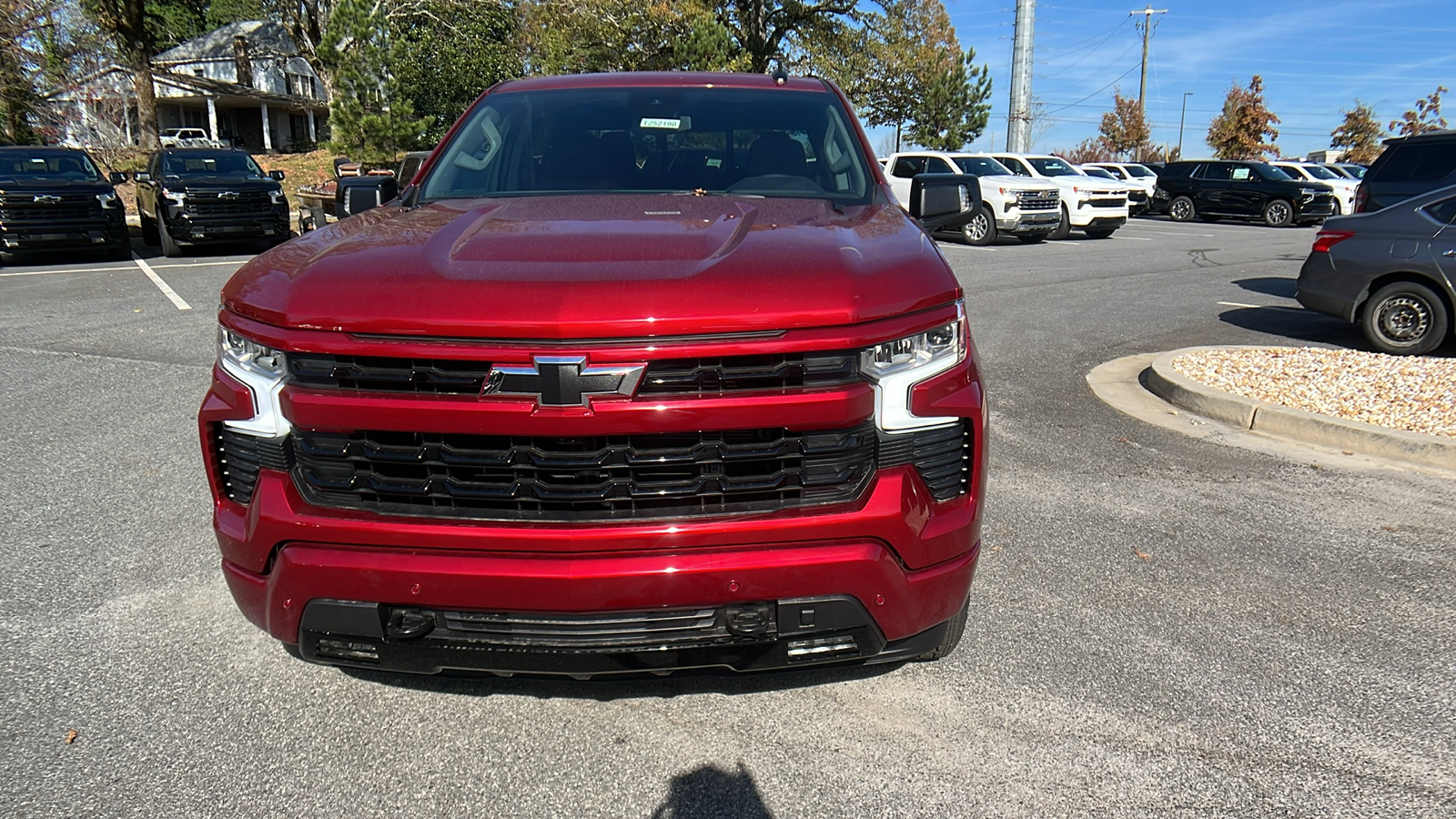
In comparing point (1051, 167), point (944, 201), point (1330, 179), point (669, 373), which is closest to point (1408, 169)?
point (1051, 167)

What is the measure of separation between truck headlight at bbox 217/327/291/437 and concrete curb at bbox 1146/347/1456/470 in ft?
18.7

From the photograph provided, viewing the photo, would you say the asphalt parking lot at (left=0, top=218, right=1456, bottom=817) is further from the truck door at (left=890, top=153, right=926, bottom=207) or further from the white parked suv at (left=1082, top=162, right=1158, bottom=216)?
the white parked suv at (left=1082, top=162, right=1158, bottom=216)

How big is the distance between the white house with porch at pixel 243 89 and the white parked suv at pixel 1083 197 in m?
34.2

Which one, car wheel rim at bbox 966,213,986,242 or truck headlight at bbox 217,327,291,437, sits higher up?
truck headlight at bbox 217,327,291,437

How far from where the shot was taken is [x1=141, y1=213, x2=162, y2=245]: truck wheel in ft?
58.0

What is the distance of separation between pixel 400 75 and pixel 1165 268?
26534mm

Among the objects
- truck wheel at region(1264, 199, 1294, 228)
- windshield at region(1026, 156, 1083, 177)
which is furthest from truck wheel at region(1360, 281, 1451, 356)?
truck wheel at region(1264, 199, 1294, 228)

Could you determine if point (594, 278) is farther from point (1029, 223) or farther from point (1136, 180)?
point (1136, 180)

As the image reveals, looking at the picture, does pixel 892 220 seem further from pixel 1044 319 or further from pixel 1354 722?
pixel 1044 319

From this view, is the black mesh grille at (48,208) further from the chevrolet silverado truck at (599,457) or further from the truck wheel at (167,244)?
the chevrolet silverado truck at (599,457)

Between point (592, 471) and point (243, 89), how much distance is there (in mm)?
54685

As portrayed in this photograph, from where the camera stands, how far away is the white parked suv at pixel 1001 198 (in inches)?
748

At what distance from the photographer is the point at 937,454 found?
2465 mm

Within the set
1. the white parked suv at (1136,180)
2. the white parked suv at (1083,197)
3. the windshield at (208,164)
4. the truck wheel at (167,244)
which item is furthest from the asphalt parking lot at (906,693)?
the white parked suv at (1136,180)
